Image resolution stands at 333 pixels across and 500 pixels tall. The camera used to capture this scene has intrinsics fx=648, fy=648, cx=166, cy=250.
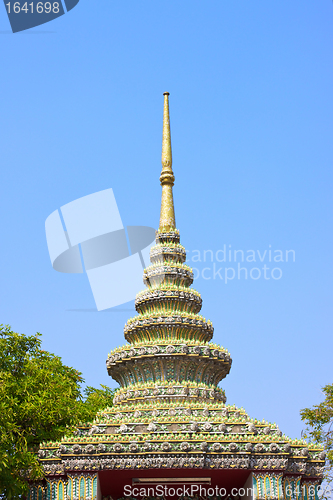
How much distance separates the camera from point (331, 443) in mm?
37844

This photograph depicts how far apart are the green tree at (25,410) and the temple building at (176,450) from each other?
1085 millimetres

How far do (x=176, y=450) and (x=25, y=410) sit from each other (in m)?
7.02

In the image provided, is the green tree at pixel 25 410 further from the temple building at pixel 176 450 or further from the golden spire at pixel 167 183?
the golden spire at pixel 167 183

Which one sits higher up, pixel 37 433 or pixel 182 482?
pixel 37 433

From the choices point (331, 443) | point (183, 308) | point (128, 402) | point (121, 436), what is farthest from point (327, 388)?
point (121, 436)

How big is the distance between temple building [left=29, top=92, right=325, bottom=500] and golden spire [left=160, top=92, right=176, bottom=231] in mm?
9082

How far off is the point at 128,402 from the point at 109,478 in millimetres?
4667

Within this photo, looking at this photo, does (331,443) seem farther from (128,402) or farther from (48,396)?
(48,396)

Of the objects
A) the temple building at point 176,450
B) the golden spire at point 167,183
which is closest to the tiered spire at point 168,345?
the temple building at point 176,450

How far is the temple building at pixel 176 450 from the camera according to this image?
24.9 meters

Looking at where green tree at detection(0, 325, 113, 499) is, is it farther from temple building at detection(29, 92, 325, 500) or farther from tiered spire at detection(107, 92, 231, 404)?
tiered spire at detection(107, 92, 231, 404)

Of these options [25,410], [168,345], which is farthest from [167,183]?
[25,410]

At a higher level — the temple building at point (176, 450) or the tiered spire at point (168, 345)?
the tiered spire at point (168, 345)

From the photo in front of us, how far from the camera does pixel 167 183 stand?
3894 centimetres
